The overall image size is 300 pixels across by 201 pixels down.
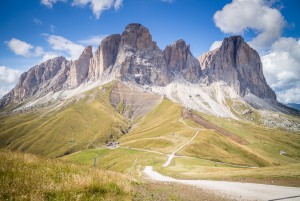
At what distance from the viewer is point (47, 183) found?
9844 mm

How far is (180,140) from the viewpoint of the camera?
124688mm

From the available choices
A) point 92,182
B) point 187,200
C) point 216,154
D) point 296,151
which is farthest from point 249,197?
point 296,151

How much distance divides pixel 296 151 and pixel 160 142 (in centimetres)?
12754

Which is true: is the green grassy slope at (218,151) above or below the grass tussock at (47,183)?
below

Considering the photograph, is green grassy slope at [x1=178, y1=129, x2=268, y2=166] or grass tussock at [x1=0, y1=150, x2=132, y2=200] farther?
green grassy slope at [x1=178, y1=129, x2=268, y2=166]

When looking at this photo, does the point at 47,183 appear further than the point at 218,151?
No

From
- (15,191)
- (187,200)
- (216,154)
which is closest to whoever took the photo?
(15,191)

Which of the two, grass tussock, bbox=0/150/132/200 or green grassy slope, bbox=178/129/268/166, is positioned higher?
grass tussock, bbox=0/150/132/200

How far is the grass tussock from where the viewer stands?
876 cm

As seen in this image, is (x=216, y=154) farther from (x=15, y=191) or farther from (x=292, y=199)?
(x=15, y=191)

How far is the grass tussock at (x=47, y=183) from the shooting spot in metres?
8.76

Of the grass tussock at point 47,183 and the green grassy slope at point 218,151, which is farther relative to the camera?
the green grassy slope at point 218,151

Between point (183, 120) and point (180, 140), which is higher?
point (183, 120)

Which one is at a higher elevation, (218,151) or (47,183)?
(47,183)
